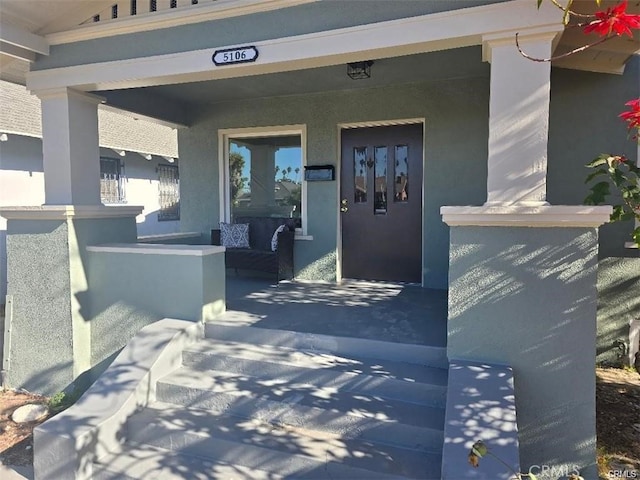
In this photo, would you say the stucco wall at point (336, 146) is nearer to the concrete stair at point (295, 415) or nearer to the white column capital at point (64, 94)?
the white column capital at point (64, 94)

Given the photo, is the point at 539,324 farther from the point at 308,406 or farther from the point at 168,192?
the point at 168,192

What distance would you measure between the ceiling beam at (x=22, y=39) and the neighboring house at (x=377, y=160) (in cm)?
1

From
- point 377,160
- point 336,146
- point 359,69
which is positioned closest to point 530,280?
point 359,69

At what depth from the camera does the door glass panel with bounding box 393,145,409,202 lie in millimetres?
5746

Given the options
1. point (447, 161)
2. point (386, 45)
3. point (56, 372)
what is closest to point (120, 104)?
point (56, 372)

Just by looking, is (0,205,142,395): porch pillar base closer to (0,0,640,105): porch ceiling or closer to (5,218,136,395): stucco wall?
(5,218,136,395): stucco wall

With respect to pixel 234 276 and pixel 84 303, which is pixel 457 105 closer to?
pixel 234 276

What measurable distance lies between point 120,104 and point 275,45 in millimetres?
2787

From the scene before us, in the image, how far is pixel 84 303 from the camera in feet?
14.4

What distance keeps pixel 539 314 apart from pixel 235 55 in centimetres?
303

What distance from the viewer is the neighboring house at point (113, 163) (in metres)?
8.77

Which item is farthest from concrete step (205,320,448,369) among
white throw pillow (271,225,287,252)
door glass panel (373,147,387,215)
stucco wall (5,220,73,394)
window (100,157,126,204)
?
window (100,157,126,204)

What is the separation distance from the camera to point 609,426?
3.48m

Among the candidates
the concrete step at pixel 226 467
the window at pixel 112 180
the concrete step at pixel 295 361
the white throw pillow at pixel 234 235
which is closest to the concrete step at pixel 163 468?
the concrete step at pixel 226 467
